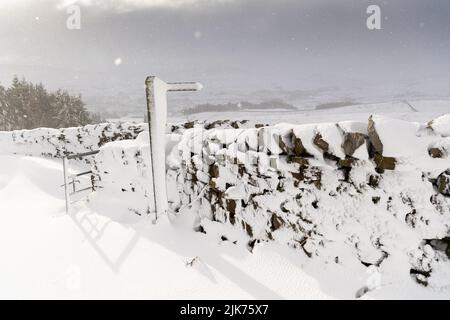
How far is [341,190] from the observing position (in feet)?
8.22

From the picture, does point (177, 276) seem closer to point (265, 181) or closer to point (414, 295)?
point (265, 181)

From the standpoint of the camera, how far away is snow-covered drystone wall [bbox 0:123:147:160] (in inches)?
459

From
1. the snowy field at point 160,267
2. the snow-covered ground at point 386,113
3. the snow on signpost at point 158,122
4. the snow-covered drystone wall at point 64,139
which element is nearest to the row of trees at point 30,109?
the snow-covered drystone wall at point 64,139

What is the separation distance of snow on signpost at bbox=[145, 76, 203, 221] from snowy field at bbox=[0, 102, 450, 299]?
0.34 meters

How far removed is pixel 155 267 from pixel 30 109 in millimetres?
32563

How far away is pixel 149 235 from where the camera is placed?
143 inches

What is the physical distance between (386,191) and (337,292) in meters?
0.89

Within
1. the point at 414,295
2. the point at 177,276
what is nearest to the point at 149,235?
the point at 177,276

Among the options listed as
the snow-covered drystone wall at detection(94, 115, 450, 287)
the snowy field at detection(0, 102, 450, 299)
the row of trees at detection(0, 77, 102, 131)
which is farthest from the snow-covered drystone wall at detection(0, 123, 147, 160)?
the row of trees at detection(0, 77, 102, 131)

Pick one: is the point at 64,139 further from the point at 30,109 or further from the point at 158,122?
the point at 30,109

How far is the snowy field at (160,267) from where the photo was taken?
2.47m

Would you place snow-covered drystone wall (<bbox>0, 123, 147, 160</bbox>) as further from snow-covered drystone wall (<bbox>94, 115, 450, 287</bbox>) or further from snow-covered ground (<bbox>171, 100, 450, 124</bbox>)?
snow-covered drystone wall (<bbox>94, 115, 450, 287</bbox>)

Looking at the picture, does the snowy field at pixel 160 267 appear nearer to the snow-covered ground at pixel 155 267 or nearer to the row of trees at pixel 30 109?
the snow-covered ground at pixel 155 267
